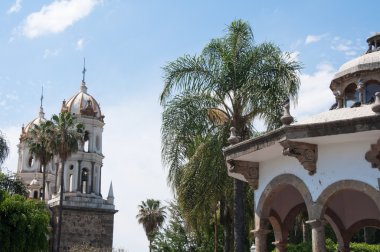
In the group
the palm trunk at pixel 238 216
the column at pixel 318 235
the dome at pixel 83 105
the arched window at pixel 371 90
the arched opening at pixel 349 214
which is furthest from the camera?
the dome at pixel 83 105

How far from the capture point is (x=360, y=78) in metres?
12.1

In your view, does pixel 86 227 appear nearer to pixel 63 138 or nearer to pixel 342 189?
pixel 63 138

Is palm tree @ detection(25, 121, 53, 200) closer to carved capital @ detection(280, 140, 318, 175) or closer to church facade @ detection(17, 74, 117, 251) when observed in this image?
church facade @ detection(17, 74, 117, 251)

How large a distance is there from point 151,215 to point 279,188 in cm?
4761

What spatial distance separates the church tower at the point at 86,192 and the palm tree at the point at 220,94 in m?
36.2

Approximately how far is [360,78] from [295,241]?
24.5 meters

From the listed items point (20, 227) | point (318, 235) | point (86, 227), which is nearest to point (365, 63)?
point (318, 235)

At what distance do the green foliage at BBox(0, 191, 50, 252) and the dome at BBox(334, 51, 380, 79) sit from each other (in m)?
19.5

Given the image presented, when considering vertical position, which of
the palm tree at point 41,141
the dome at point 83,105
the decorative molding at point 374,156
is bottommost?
the decorative molding at point 374,156

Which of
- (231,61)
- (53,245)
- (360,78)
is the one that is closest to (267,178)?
(360,78)

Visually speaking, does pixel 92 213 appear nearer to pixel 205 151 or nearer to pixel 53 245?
pixel 53 245

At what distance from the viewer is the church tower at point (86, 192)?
169 ft

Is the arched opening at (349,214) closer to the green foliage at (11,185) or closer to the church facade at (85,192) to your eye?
the green foliage at (11,185)

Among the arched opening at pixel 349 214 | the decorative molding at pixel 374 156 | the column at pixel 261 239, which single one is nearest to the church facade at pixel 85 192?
the arched opening at pixel 349 214
